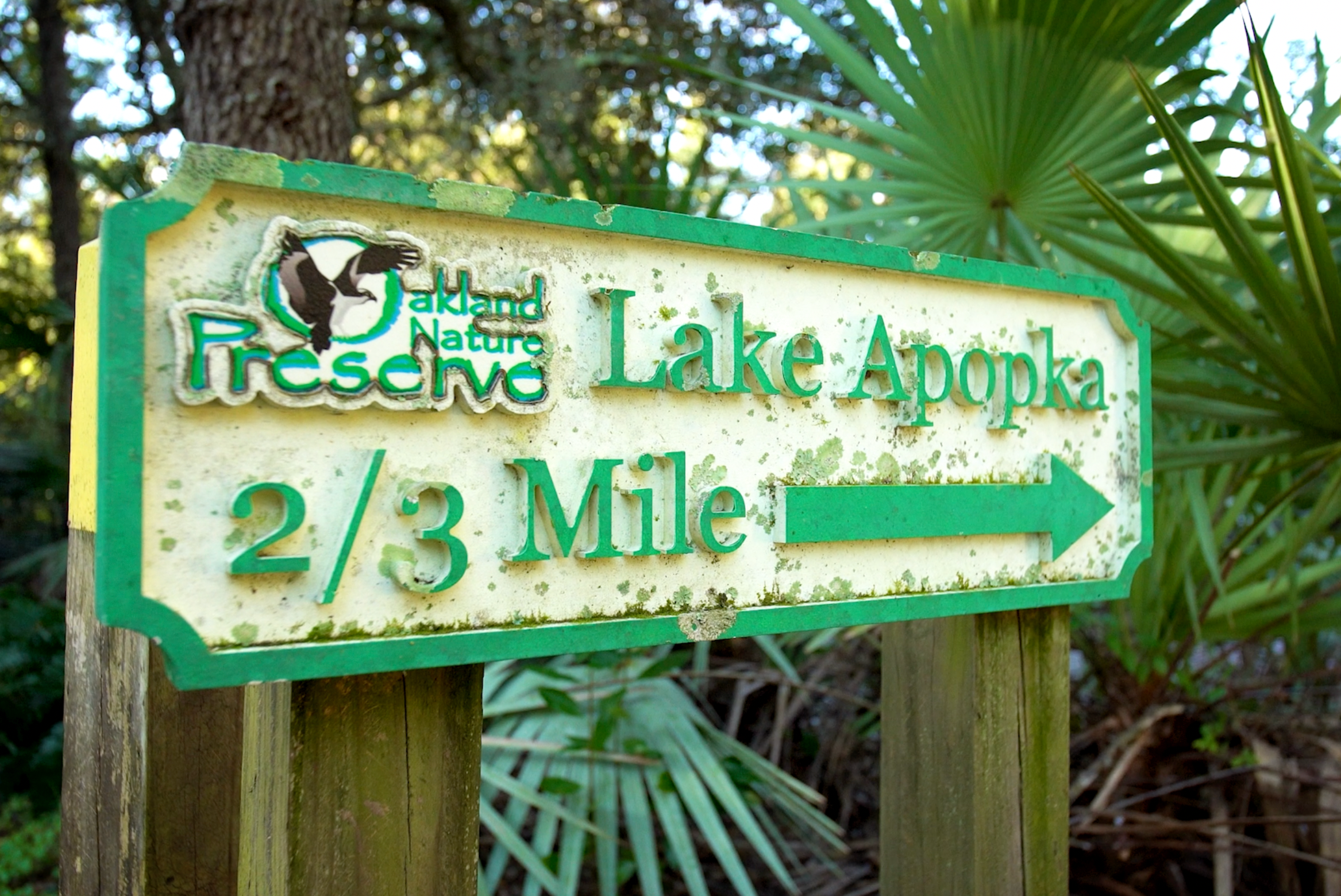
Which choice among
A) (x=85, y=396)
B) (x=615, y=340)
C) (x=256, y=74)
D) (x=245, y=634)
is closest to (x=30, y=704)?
(x=256, y=74)

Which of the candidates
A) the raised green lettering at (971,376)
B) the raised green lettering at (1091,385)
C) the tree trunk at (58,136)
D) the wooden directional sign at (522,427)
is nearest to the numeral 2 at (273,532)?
the wooden directional sign at (522,427)

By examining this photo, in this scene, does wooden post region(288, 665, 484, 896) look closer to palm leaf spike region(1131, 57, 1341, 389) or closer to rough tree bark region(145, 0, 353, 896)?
palm leaf spike region(1131, 57, 1341, 389)

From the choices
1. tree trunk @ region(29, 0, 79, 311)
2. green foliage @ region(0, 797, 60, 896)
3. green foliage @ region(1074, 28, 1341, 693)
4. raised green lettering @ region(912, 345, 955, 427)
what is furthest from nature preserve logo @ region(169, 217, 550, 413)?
tree trunk @ region(29, 0, 79, 311)

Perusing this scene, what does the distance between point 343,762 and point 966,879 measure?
1.04 m

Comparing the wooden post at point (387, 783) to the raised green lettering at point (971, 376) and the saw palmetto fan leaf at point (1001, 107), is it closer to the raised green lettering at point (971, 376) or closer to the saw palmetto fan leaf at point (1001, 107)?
the raised green lettering at point (971, 376)

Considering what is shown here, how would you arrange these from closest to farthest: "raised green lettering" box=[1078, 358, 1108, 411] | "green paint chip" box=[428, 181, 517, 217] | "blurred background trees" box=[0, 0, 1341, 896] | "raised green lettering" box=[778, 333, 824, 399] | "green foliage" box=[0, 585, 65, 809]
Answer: "green paint chip" box=[428, 181, 517, 217], "raised green lettering" box=[778, 333, 824, 399], "raised green lettering" box=[1078, 358, 1108, 411], "blurred background trees" box=[0, 0, 1341, 896], "green foliage" box=[0, 585, 65, 809]

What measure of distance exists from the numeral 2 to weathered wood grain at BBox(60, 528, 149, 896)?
42cm

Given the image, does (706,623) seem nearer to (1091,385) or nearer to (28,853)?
(1091,385)

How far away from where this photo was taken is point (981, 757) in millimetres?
1606

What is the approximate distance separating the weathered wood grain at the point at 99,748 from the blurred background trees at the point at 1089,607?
602 mm

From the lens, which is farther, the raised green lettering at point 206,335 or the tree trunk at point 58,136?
the tree trunk at point 58,136

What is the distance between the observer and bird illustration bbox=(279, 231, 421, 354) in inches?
37.9

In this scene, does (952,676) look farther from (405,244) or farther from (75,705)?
(75,705)

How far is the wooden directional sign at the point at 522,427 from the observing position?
92 cm
